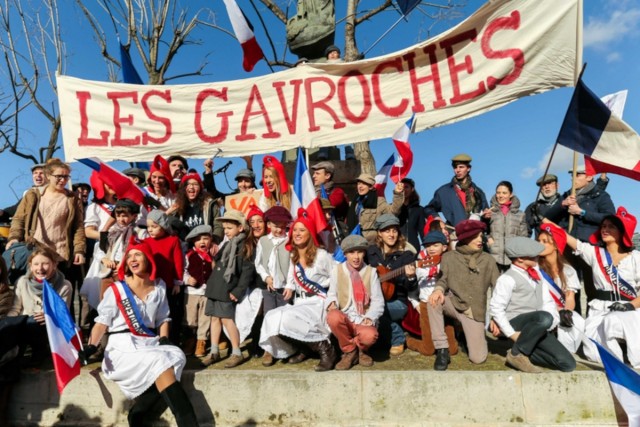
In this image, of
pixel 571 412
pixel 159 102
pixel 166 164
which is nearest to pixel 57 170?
pixel 166 164

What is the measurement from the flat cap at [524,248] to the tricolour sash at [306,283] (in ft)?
6.18

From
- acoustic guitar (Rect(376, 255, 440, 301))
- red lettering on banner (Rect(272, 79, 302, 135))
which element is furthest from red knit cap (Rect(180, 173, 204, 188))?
acoustic guitar (Rect(376, 255, 440, 301))

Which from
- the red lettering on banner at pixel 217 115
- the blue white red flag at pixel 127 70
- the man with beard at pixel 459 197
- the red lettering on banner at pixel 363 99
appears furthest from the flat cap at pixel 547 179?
the blue white red flag at pixel 127 70

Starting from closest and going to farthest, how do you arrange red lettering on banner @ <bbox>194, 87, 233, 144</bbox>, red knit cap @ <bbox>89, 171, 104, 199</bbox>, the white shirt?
the white shirt → red knit cap @ <bbox>89, 171, 104, 199</bbox> → red lettering on banner @ <bbox>194, 87, 233, 144</bbox>

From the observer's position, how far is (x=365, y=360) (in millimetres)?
4336

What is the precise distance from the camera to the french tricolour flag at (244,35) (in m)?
6.88

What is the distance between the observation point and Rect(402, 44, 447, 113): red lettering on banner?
5.46m

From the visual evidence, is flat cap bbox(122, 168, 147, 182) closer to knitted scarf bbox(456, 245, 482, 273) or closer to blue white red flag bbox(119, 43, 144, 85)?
blue white red flag bbox(119, 43, 144, 85)

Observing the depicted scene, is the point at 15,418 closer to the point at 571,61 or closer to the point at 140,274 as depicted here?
the point at 140,274

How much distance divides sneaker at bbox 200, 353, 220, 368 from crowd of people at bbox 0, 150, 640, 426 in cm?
2

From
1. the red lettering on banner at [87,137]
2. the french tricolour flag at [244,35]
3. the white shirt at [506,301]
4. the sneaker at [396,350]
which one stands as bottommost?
the sneaker at [396,350]

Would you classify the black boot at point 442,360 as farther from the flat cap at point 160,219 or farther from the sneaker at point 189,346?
the flat cap at point 160,219

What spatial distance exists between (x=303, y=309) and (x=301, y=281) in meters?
0.31

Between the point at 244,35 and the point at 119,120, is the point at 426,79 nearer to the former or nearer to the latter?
the point at 244,35
